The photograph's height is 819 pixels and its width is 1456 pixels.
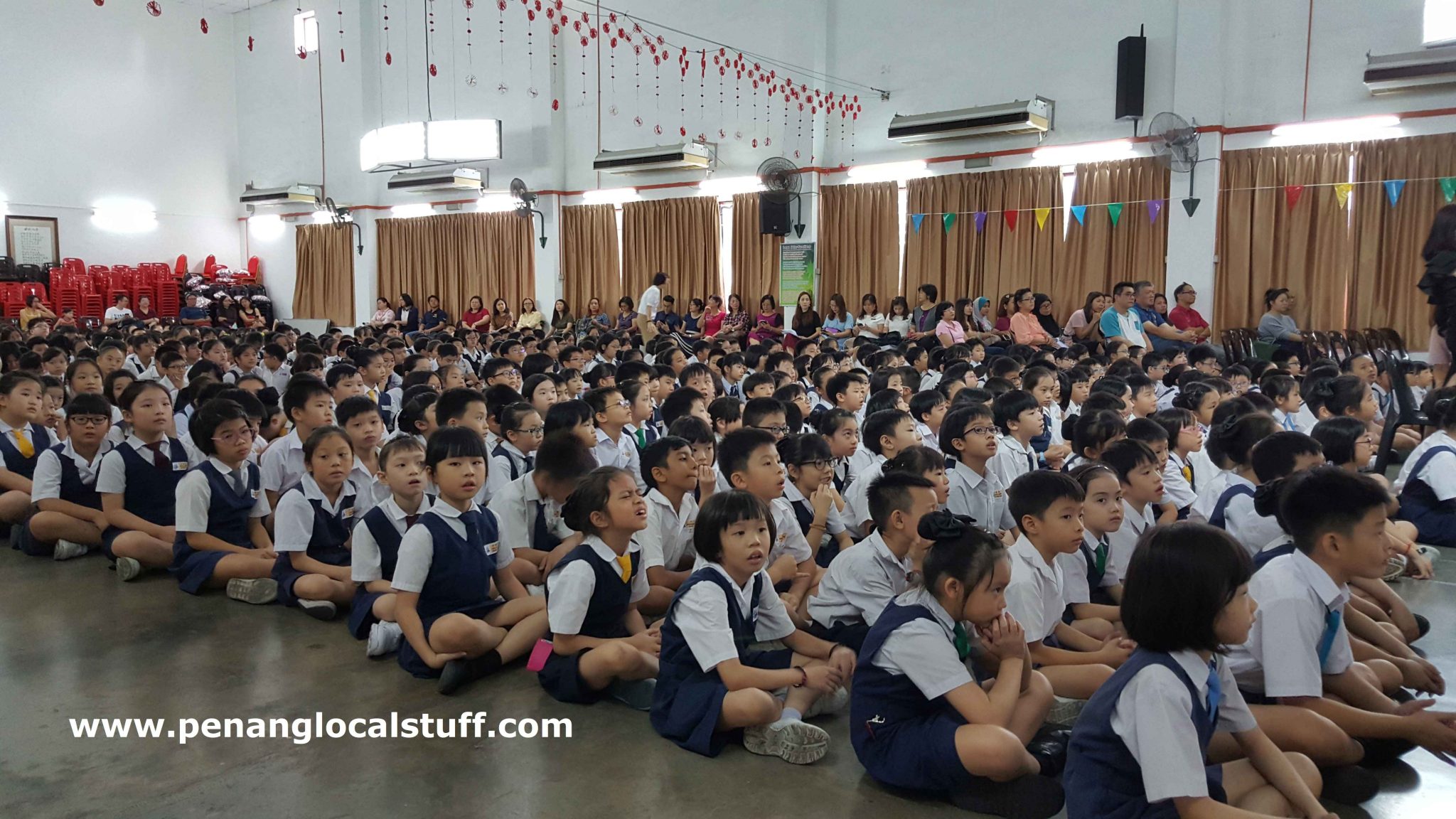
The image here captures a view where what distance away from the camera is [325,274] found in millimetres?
15094

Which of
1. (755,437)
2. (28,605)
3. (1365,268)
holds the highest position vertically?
(1365,268)

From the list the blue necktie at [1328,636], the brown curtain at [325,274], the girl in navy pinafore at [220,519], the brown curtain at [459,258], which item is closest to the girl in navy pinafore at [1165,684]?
the blue necktie at [1328,636]

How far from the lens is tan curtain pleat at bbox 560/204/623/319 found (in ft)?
40.8

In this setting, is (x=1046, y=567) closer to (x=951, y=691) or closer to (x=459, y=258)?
(x=951, y=691)

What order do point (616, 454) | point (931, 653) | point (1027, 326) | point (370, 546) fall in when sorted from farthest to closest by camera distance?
1. point (1027, 326)
2. point (616, 454)
3. point (370, 546)
4. point (931, 653)

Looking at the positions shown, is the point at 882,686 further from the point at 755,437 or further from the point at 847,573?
the point at 755,437

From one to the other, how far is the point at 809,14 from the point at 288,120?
29.5ft

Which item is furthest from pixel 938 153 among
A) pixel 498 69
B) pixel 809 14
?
pixel 498 69

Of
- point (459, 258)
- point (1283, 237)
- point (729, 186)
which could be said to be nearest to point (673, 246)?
point (729, 186)

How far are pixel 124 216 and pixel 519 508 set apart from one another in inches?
568

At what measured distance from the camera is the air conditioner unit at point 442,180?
41.3 ft

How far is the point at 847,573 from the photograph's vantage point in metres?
2.54

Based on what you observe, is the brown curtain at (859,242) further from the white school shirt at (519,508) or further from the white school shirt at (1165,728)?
the white school shirt at (1165,728)

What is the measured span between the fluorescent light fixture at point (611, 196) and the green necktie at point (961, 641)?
425 inches
